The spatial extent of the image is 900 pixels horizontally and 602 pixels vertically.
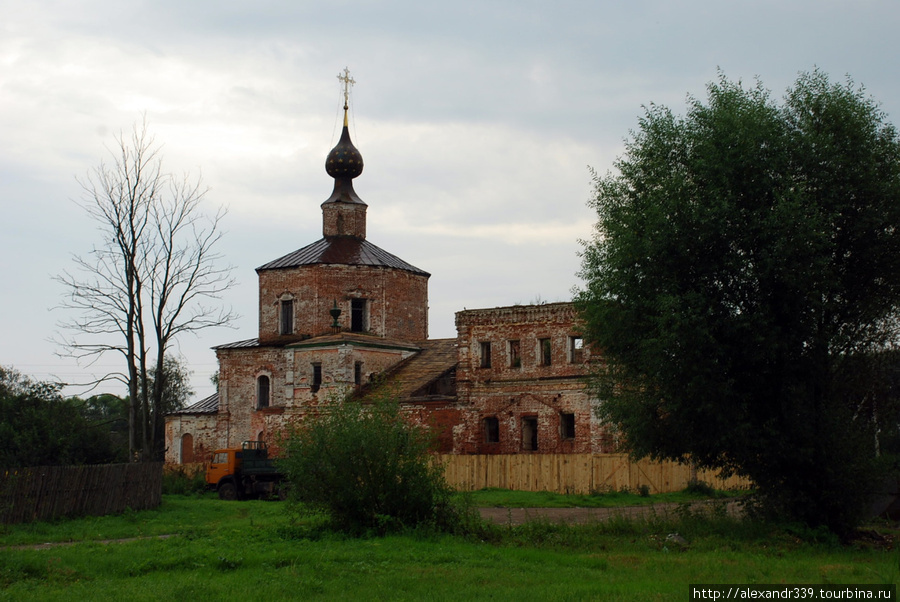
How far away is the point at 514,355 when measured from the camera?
37625mm

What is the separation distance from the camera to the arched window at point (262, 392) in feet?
148

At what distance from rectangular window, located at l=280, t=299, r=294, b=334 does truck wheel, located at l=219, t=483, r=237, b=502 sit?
1090 centimetres

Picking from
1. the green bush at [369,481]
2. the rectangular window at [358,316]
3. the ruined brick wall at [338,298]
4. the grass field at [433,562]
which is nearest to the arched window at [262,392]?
the ruined brick wall at [338,298]

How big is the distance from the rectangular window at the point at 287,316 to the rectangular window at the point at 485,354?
10.9 metres

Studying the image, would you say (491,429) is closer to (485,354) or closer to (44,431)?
(485,354)

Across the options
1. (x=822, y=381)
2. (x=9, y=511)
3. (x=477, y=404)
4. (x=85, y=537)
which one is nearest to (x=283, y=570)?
(x=85, y=537)

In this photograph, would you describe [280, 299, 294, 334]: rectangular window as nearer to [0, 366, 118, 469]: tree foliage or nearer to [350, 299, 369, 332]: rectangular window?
[350, 299, 369, 332]: rectangular window

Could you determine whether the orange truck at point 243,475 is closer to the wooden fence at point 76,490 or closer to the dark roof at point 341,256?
the wooden fence at point 76,490

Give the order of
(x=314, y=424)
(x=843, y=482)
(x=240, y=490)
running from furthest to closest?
1. (x=240, y=490)
2. (x=314, y=424)
3. (x=843, y=482)

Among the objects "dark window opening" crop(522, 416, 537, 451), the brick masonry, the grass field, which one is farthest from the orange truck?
the grass field

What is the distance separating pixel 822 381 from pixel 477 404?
788 inches

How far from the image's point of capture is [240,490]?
35.2 m

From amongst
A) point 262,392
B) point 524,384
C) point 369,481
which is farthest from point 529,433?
point 369,481

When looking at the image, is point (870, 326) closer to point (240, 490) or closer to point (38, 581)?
point (38, 581)
